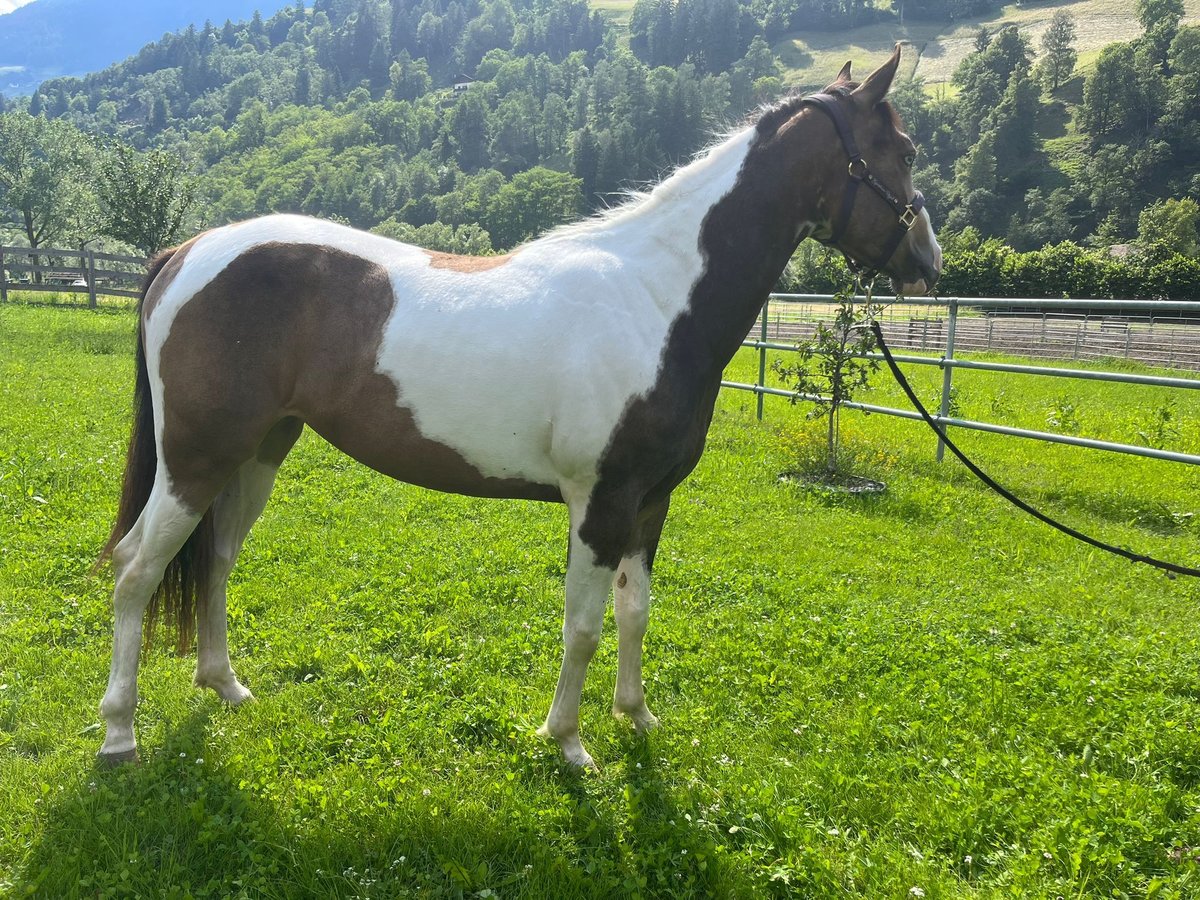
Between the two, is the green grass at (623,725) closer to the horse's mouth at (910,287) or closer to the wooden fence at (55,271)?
the horse's mouth at (910,287)

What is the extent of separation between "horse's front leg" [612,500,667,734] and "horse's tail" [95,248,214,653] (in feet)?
6.41

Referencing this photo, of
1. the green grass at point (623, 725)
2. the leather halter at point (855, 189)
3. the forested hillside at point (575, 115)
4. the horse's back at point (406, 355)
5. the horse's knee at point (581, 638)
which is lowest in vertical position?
the green grass at point (623, 725)

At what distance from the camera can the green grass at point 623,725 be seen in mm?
2561

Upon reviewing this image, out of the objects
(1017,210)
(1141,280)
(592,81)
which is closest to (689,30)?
(592,81)

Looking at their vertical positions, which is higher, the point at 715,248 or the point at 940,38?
the point at 940,38

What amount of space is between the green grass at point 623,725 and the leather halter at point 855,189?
2.23 meters

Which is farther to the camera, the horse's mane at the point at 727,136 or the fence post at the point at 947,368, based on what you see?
the fence post at the point at 947,368

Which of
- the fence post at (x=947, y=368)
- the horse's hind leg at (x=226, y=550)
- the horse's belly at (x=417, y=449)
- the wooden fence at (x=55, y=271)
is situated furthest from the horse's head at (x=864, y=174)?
the wooden fence at (x=55, y=271)

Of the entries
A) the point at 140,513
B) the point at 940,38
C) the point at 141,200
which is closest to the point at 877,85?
the point at 140,513

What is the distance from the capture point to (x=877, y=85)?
2.93 meters

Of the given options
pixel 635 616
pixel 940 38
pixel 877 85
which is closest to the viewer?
pixel 877 85

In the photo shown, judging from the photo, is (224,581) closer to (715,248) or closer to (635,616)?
(635,616)

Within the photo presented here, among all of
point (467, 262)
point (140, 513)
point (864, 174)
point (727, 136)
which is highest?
point (727, 136)

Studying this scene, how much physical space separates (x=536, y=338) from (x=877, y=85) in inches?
68.0
